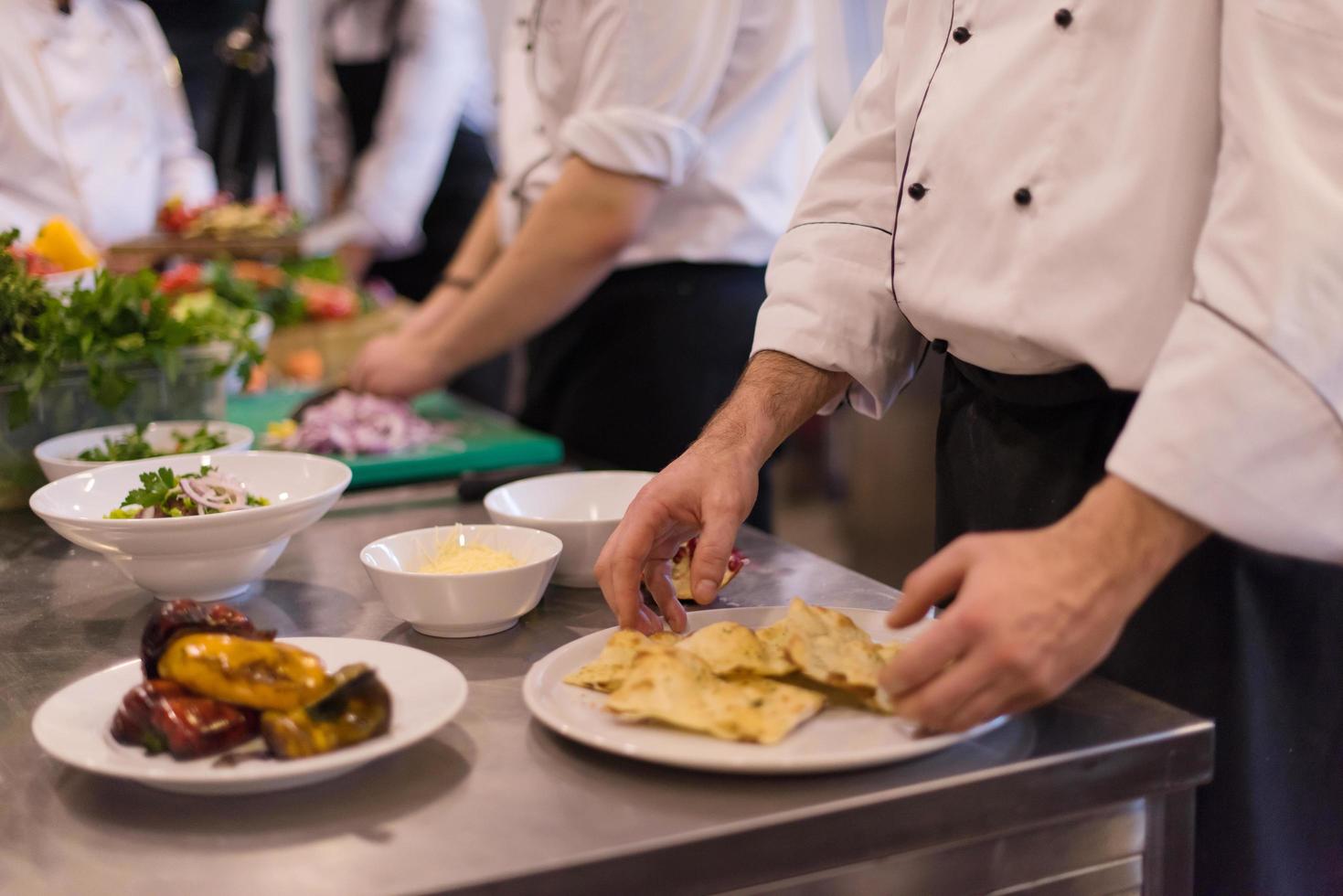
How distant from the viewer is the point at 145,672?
925 mm

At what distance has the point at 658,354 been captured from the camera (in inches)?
85.7

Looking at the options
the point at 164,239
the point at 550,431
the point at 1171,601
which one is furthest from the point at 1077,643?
the point at 164,239

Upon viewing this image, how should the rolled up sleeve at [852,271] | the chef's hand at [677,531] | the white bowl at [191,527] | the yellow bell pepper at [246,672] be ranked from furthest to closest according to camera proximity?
1. the rolled up sleeve at [852,271]
2. the white bowl at [191,527]
3. the chef's hand at [677,531]
4. the yellow bell pepper at [246,672]

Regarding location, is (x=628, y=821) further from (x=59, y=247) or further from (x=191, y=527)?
(x=59, y=247)

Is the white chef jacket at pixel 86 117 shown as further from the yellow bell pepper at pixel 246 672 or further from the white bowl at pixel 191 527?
the yellow bell pepper at pixel 246 672

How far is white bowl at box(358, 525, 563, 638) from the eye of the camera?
1128 millimetres

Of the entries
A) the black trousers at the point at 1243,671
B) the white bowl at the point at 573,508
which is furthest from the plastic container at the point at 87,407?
the black trousers at the point at 1243,671

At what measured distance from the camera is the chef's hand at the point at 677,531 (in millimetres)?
1106

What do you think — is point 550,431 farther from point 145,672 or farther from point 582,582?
point 145,672

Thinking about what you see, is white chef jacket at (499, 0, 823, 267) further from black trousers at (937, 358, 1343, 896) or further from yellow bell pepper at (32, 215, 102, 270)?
black trousers at (937, 358, 1343, 896)

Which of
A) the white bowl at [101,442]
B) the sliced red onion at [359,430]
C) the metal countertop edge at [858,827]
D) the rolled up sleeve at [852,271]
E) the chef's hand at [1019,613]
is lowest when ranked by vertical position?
the sliced red onion at [359,430]

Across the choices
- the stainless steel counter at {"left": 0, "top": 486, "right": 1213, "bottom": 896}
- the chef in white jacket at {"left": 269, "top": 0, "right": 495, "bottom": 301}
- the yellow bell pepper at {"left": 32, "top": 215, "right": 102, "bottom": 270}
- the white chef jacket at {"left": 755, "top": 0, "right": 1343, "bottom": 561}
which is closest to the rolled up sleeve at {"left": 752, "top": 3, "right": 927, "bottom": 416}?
the white chef jacket at {"left": 755, "top": 0, "right": 1343, "bottom": 561}

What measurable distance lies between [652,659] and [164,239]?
8.42 ft

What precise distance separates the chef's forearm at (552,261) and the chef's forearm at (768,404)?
0.72 m
